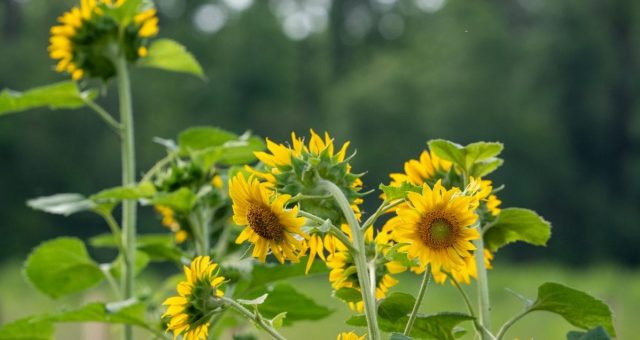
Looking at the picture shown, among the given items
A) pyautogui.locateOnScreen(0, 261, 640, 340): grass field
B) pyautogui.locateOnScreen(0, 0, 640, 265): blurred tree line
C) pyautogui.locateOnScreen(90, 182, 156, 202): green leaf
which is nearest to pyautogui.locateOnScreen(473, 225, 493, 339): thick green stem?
pyautogui.locateOnScreen(90, 182, 156, 202): green leaf

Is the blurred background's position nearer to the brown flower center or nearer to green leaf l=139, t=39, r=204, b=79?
green leaf l=139, t=39, r=204, b=79

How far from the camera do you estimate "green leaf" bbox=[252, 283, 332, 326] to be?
1067mm

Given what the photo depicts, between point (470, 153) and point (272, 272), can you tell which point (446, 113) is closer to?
point (272, 272)

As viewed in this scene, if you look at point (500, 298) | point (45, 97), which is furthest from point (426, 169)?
point (500, 298)

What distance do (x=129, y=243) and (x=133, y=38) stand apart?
219 millimetres

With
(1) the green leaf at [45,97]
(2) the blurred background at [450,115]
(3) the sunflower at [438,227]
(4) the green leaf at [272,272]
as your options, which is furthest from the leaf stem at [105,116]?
(2) the blurred background at [450,115]

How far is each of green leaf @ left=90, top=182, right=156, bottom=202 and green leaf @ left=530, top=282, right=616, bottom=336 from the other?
0.43 m

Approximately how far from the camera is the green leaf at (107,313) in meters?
0.98

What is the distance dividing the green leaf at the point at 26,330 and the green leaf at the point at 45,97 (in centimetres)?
23

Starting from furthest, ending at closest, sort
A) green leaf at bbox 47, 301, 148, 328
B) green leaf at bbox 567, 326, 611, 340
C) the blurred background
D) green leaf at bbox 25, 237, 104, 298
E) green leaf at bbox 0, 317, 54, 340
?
the blurred background
green leaf at bbox 25, 237, 104, 298
green leaf at bbox 0, 317, 54, 340
green leaf at bbox 47, 301, 148, 328
green leaf at bbox 567, 326, 611, 340

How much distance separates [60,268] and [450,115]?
12.7 metres

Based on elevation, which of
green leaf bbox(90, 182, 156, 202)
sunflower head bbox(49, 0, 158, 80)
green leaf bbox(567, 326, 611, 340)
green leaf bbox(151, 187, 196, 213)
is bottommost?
green leaf bbox(567, 326, 611, 340)

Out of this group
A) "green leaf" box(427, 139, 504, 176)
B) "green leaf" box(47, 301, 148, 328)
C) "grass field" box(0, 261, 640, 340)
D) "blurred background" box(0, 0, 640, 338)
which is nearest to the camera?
"green leaf" box(427, 139, 504, 176)

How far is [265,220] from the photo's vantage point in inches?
25.3
